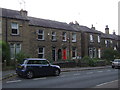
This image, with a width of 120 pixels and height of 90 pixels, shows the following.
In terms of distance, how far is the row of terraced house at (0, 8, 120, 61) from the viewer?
23.1 meters

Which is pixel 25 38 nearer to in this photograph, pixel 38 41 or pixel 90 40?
pixel 38 41

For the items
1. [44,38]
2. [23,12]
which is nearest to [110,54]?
[44,38]

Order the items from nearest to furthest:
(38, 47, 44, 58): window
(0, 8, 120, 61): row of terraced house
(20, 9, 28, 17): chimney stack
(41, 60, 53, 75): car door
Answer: (41, 60, 53, 75): car door → (0, 8, 120, 61): row of terraced house → (20, 9, 28, 17): chimney stack → (38, 47, 44, 58): window

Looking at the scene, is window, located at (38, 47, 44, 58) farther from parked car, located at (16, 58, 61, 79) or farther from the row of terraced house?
parked car, located at (16, 58, 61, 79)

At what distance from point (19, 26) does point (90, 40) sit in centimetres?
1730

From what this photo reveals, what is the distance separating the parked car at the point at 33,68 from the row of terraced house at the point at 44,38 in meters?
9.03

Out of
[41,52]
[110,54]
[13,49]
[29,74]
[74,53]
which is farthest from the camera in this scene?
[110,54]

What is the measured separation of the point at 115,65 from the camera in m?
26.8

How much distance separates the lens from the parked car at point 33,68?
45.3 ft

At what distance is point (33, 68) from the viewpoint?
14172 mm

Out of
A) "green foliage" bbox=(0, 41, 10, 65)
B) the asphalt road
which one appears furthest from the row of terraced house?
the asphalt road

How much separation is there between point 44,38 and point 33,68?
43.2ft

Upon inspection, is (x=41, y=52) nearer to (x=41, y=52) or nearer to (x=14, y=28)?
(x=41, y=52)

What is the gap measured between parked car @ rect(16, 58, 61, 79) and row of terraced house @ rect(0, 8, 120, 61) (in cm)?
903
